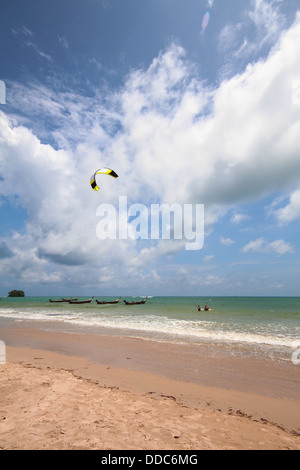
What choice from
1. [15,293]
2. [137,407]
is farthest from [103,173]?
[15,293]

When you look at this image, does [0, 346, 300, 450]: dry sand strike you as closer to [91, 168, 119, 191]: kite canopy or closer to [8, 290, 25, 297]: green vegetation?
[91, 168, 119, 191]: kite canopy

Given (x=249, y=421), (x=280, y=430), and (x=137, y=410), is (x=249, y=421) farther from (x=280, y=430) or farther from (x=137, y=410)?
(x=137, y=410)

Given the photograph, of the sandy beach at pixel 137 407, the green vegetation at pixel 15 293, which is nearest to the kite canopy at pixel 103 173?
the sandy beach at pixel 137 407

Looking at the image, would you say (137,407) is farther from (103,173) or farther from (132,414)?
(103,173)

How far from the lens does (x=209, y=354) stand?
1046cm

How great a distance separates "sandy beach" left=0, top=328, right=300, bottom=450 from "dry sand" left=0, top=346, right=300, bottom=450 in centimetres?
2

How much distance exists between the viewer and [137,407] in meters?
5.27

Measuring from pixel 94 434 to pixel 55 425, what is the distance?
2.71 feet

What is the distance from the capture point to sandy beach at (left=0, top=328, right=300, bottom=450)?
3977 millimetres

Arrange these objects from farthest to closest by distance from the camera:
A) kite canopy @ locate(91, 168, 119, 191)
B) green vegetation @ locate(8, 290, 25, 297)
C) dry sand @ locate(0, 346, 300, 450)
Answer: green vegetation @ locate(8, 290, 25, 297) < kite canopy @ locate(91, 168, 119, 191) < dry sand @ locate(0, 346, 300, 450)

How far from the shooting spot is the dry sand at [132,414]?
393 cm

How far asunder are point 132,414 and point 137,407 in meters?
0.42

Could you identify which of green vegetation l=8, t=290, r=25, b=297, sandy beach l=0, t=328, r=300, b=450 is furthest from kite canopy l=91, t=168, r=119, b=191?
green vegetation l=8, t=290, r=25, b=297
